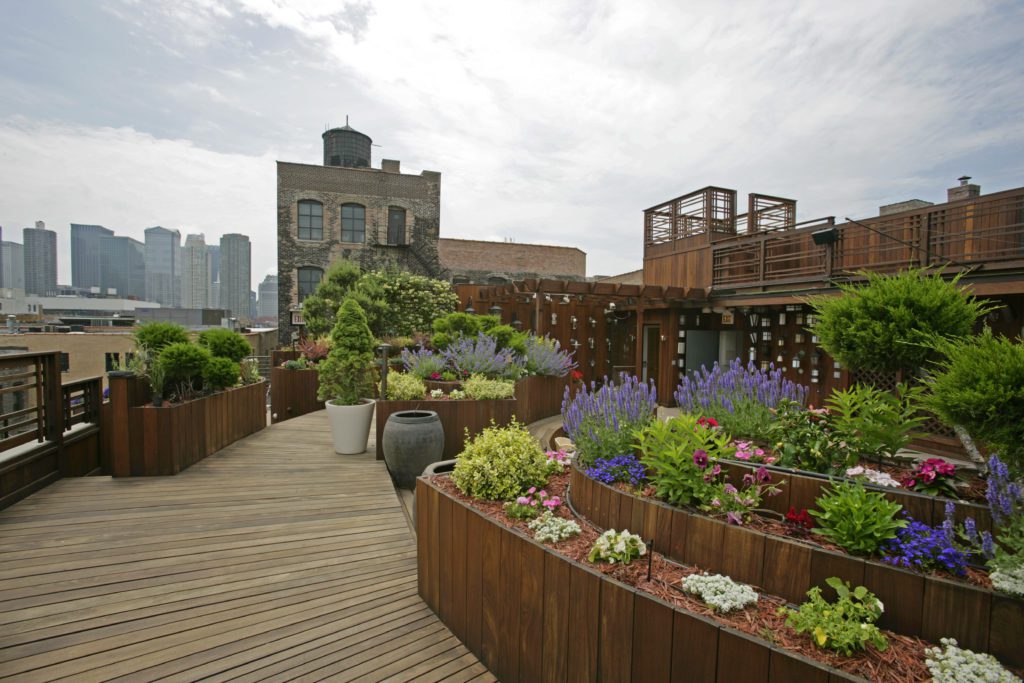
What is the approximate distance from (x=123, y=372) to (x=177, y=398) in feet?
2.23

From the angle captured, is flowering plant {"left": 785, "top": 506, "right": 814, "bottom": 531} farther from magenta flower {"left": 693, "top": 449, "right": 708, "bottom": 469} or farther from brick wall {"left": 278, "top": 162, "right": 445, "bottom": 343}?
brick wall {"left": 278, "top": 162, "right": 445, "bottom": 343}

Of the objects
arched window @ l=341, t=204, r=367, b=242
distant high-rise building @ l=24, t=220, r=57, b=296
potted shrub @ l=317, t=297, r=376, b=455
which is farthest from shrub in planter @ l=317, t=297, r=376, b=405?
distant high-rise building @ l=24, t=220, r=57, b=296

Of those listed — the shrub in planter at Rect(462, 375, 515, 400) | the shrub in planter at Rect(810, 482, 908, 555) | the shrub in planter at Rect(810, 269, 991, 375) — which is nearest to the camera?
the shrub in planter at Rect(810, 482, 908, 555)

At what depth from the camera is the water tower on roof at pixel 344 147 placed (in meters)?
23.5

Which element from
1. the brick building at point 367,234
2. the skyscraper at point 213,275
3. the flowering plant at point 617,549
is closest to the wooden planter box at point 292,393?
the flowering plant at point 617,549

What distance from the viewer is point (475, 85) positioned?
6141 millimetres

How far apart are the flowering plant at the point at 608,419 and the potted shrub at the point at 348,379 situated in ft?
10.8

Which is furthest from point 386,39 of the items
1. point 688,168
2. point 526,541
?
point 688,168

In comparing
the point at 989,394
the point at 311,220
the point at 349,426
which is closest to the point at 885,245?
the point at 989,394

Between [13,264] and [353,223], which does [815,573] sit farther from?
[13,264]

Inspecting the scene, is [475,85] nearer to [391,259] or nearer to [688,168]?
[688,168]

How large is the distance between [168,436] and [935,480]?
6.22m

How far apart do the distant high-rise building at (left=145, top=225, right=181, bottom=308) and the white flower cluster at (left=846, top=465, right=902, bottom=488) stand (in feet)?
268

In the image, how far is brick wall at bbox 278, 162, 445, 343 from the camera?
65.4ft
